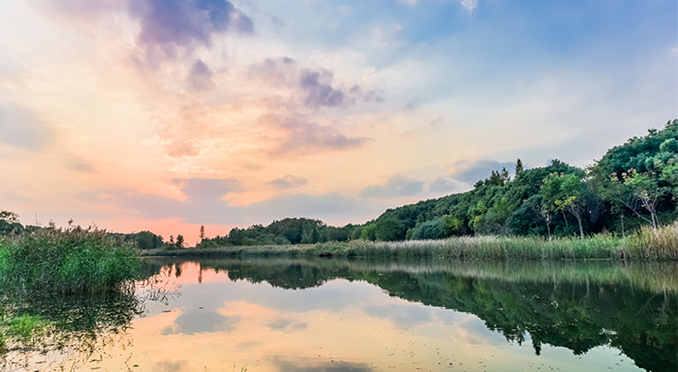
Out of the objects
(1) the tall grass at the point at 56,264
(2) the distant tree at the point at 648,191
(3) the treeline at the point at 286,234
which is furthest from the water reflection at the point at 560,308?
(3) the treeline at the point at 286,234

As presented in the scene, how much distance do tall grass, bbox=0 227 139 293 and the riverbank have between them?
1340 centimetres

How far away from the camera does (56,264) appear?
360 inches

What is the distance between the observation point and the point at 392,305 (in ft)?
24.7

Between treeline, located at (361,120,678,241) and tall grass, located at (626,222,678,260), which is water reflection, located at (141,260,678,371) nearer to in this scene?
tall grass, located at (626,222,678,260)

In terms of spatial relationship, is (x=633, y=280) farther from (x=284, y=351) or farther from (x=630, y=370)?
(x=284, y=351)

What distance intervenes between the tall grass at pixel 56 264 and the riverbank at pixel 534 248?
44.0 feet

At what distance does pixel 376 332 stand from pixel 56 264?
8.56 meters

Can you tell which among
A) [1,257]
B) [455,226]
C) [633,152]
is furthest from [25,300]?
[455,226]

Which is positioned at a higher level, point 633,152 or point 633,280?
point 633,152

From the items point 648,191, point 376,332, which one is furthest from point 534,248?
point 376,332

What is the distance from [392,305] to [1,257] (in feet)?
31.5

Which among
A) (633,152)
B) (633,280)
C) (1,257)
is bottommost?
(633,280)

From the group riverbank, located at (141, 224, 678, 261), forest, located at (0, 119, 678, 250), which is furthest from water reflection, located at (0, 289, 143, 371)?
riverbank, located at (141, 224, 678, 261)

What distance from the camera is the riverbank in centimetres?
1493
